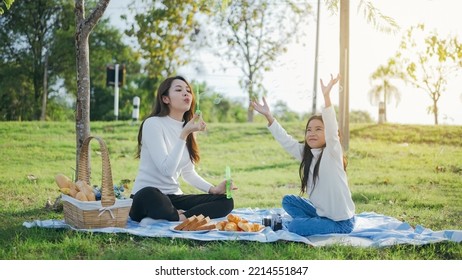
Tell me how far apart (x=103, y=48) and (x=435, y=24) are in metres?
3.93

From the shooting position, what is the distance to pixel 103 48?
25.0ft

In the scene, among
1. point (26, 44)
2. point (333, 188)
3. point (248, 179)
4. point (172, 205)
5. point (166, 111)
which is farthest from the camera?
point (26, 44)

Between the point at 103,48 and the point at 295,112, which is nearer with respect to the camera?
the point at 103,48

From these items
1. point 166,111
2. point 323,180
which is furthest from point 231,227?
point 166,111

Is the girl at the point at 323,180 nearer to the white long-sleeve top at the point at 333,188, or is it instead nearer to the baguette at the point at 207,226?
the white long-sleeve top at the point at 333,188

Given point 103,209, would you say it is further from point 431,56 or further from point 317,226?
point 431,56

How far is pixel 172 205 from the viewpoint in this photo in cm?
325

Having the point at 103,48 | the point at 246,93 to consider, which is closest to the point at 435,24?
the point at 246,93

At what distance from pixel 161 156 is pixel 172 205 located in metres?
0.28

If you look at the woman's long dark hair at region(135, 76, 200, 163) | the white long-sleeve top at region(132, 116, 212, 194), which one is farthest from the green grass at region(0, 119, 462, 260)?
the woman's long dark hair at region(135, 76, 200, 163)

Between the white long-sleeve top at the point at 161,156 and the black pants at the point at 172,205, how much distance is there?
0.08m

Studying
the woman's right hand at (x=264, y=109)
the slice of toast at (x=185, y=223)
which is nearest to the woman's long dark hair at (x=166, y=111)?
the woman's right hand at (x=264, y=109)
